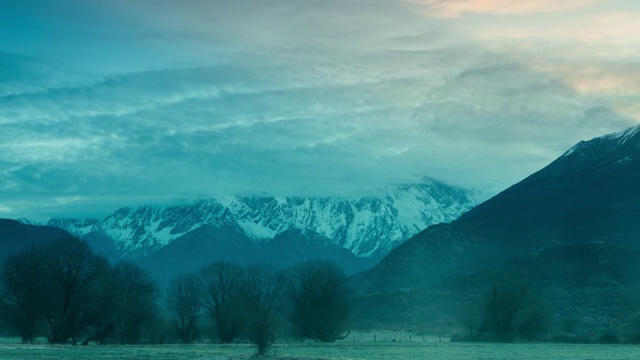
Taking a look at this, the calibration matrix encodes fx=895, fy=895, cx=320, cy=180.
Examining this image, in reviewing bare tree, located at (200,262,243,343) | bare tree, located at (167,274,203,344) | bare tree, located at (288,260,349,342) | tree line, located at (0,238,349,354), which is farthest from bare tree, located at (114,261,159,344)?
bare tree, located at (288,260,349,342)

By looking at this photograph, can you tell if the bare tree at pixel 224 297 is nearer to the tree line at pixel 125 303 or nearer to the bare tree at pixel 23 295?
the tree line at pixel 125 303

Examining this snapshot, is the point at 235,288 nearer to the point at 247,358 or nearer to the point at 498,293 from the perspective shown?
the point at 498,293

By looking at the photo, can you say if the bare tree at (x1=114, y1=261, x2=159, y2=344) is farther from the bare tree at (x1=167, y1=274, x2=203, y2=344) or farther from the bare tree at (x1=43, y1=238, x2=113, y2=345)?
the bare tree at (x1=167, y1=274, x2=203, y2=344)

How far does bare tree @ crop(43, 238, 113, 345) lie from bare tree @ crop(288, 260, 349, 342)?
32.2m

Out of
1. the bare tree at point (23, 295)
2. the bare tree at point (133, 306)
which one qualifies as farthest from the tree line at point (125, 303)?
the bare tree at point (23, 295)

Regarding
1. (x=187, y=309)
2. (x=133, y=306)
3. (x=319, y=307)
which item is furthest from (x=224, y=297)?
(x=133, y=306)

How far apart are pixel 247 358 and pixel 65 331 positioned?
48561mm

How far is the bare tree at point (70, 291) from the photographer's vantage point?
431 ft

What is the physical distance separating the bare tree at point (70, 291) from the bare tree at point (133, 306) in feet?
13.9

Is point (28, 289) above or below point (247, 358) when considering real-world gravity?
above

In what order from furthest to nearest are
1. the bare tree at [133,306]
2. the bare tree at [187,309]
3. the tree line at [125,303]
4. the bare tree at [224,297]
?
the bare tree at [187,309] < the bare tree at [224,297] < the bare tree at [133,306] < the tree line at [125,303]

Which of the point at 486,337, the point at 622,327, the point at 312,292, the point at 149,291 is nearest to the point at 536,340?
the point at 486,337

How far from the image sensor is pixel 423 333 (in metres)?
188

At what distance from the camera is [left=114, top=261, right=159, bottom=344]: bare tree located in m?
139
